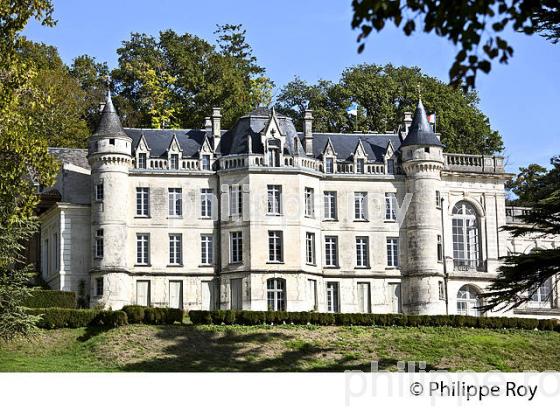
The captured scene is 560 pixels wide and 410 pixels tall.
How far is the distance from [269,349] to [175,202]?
13825 mm

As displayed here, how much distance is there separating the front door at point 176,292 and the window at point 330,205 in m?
8.04

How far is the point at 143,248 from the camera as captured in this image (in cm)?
5581

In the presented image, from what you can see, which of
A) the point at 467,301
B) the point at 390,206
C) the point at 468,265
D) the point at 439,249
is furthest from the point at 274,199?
the point at 467,301

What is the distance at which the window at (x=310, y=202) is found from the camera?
56.5 meters

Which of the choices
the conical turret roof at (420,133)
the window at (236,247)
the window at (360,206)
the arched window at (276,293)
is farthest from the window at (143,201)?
the conical turret roof at (420,133)

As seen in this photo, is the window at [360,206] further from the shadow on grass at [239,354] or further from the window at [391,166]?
the shadow on grass at [239,354]

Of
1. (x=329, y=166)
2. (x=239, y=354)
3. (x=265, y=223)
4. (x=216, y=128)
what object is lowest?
(x=239, y=354)

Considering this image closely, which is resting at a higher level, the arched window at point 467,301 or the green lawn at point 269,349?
the arched window at point 467,301

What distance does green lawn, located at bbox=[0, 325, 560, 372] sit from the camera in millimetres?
42031

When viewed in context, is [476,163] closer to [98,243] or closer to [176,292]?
[176,292]
